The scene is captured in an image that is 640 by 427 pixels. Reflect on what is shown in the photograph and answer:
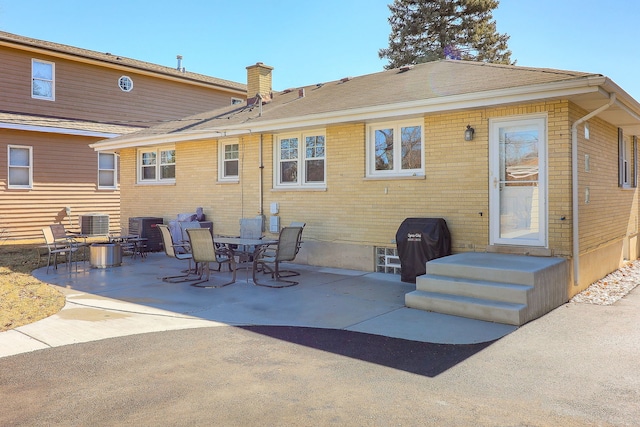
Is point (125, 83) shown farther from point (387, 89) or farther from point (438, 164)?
point (438, 164)

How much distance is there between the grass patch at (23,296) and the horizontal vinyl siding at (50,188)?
19.0 ft

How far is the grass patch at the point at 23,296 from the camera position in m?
6.62

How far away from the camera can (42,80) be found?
18.1 m

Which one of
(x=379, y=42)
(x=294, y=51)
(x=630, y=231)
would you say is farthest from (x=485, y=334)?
(x=379, y=42)

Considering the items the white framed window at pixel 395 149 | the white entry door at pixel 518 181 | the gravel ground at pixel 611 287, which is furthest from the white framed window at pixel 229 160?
the gravel ground at pixel 611 287

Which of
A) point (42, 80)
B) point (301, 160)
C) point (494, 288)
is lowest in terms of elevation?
point (494, 288)

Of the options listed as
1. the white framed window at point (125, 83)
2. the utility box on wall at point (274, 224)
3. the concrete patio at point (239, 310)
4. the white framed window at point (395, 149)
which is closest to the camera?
the concrete patio at point (239, 310)

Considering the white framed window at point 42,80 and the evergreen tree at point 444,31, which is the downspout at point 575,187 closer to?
the white framed window at point 42,80

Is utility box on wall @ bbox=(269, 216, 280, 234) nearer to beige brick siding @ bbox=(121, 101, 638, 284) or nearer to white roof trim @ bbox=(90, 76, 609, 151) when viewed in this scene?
beige brick siding @ bbox=(121, 101, 638, 284)

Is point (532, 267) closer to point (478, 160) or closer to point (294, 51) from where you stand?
point (478, 160)

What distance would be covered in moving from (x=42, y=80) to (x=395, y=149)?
14.6 m

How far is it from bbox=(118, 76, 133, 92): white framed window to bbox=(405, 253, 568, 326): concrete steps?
17138 millimetres

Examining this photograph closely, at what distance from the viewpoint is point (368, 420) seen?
359 centimetres

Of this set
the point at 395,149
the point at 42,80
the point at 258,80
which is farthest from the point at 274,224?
the point at 42,80
